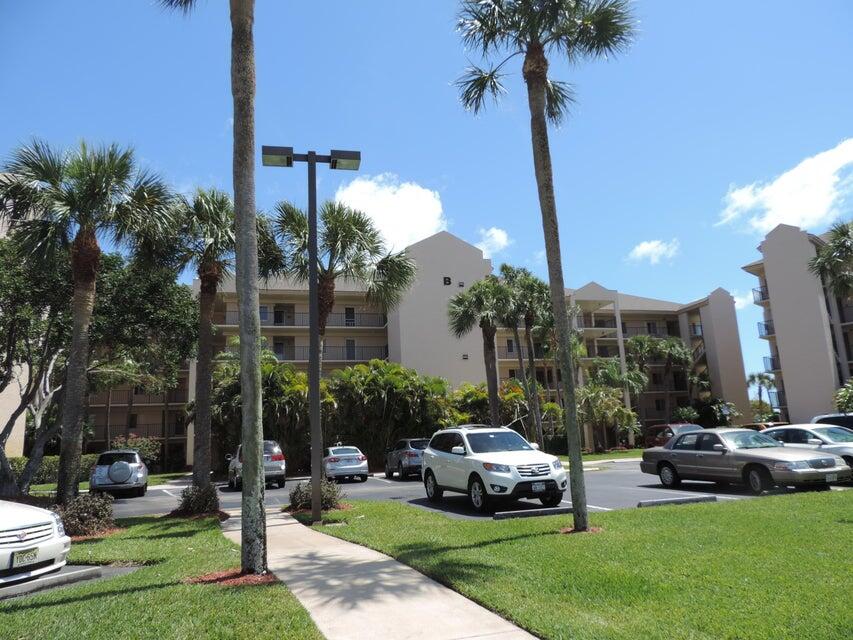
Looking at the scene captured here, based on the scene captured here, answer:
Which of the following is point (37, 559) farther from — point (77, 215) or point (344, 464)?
point (344, 464)

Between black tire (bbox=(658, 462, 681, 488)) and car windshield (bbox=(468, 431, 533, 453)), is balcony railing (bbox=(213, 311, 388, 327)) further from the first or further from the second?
car windshield (bbox=(468, 431, 533, 453))

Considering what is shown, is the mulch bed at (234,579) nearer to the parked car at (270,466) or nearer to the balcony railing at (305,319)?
the parked car at (270,466)

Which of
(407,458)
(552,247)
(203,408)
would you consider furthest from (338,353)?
(552,247)

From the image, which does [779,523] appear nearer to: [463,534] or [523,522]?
[523,522]

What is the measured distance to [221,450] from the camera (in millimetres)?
33062

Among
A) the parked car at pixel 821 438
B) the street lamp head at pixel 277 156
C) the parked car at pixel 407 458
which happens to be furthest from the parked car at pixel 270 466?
the parked car at pixel 821 438

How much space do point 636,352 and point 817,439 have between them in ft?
119

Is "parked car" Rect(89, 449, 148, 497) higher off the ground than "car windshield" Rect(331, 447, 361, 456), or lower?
lower

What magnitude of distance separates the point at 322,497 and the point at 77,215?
7614 millimetres

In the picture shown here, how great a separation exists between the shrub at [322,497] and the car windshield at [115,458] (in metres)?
10.5

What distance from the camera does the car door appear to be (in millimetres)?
14781

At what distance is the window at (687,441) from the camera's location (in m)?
15.0

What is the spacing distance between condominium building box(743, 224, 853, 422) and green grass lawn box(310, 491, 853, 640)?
33.0m

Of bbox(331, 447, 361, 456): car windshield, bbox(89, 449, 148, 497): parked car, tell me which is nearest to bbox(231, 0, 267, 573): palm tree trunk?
bbox(89, 449, 148, 497): parked car
